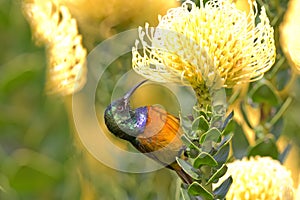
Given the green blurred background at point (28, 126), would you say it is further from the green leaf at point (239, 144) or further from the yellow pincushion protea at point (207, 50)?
the green leaf at point (239, 144)

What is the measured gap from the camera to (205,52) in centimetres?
62

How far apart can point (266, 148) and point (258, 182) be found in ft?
0.49

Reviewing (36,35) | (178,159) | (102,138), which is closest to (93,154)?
(102,138)

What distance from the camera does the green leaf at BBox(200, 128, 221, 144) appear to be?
57cm

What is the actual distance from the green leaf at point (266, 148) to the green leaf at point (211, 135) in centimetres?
37

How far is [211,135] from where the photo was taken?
0.57 m

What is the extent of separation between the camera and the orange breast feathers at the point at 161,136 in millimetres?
601

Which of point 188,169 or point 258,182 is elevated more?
point 188,169

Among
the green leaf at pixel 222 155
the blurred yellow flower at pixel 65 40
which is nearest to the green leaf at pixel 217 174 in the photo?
the green leaf at pixel 222 155

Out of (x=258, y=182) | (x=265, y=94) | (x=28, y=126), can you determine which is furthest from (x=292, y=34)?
(x=28, y=126)

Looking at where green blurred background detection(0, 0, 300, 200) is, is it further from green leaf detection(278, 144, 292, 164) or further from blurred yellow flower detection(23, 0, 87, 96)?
green leaf detection(278, 144, 292, 164)

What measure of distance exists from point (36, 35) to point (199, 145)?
0.24 m

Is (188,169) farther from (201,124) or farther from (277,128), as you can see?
(277,128)

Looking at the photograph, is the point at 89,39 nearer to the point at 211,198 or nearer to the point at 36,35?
the point at 211,198
